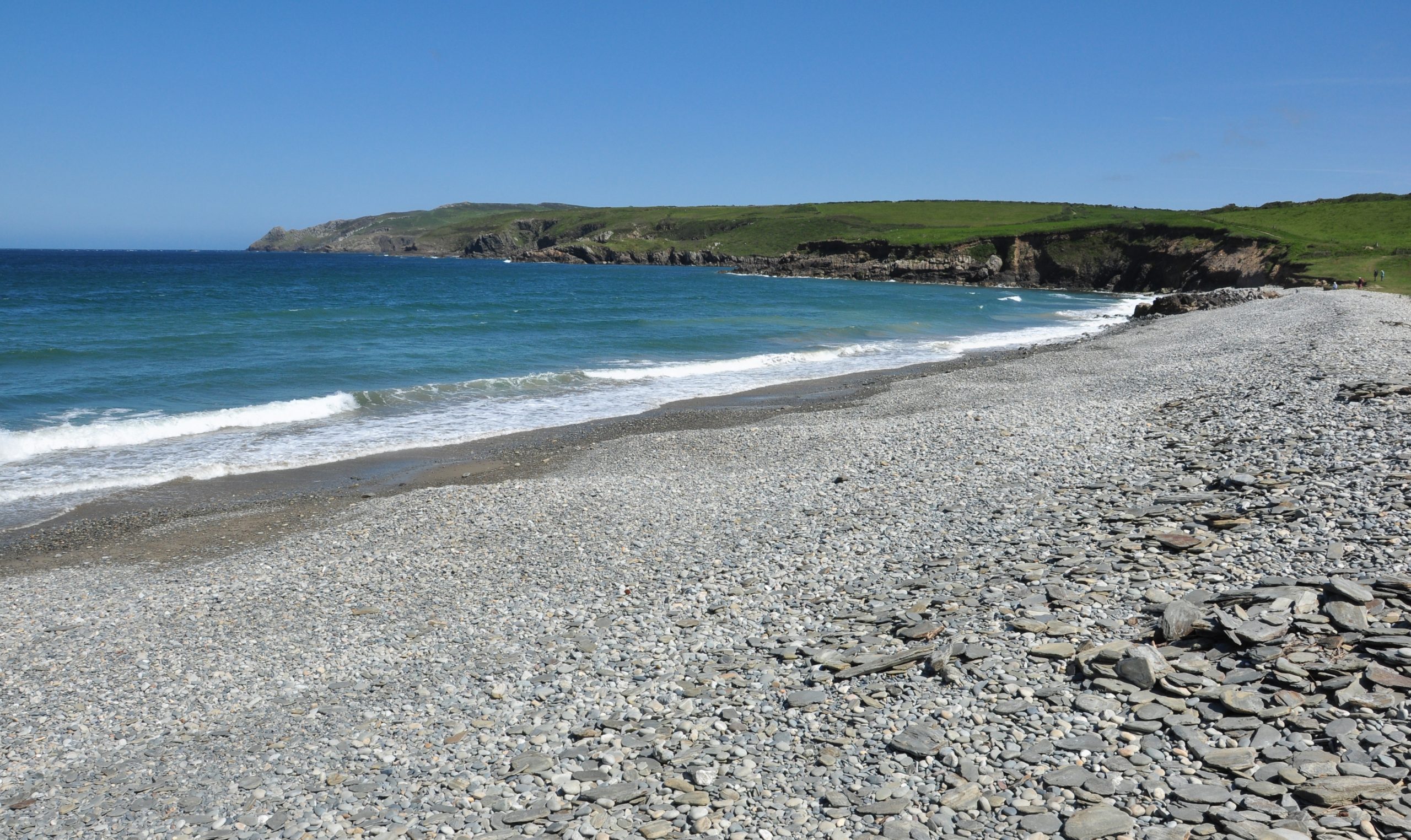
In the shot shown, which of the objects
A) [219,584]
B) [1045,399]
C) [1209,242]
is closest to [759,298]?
[1209,242]

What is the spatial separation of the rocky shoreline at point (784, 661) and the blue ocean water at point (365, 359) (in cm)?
803

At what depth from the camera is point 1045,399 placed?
21109 mm

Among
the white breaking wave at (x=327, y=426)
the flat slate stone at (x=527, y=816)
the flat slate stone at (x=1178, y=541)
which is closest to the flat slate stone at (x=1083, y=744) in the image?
the flat slate stone at (x=527, y=816)

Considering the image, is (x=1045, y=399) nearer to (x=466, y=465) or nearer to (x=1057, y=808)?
(x=466, y=465)

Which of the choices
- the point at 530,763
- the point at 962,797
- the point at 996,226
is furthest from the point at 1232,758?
the point at 996,226

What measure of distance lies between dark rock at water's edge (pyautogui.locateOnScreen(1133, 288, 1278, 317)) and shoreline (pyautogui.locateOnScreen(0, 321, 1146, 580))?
37.4 m

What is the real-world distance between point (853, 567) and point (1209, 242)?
279 ft

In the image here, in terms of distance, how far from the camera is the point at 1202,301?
5344 cm

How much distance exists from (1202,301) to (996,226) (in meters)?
73.3

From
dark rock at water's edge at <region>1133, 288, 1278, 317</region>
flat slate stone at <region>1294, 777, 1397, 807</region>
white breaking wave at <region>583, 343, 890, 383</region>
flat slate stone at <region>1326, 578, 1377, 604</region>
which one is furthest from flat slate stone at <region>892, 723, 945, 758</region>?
dark rock at water's edge at <region>1133, 288, 1278, 317</region>

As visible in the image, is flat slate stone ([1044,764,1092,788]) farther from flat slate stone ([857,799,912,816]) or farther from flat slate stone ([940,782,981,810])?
flat slate stone ([857,799,912,816])

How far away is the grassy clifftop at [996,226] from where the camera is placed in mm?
64062

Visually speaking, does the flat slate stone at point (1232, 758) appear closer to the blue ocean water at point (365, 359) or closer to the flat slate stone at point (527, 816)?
the flat slate stone at point (527, 816)


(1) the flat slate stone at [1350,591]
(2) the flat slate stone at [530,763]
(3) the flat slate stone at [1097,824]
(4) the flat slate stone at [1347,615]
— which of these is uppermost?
(1) the flat slate stone at [1350,591]
